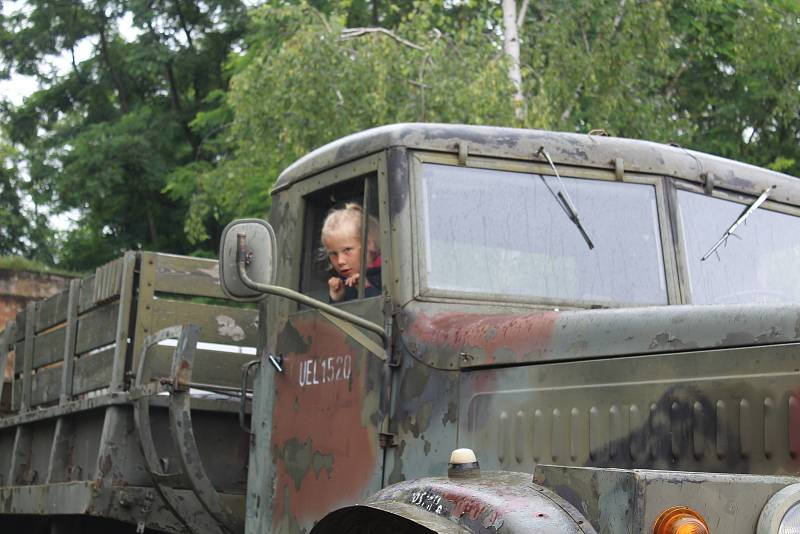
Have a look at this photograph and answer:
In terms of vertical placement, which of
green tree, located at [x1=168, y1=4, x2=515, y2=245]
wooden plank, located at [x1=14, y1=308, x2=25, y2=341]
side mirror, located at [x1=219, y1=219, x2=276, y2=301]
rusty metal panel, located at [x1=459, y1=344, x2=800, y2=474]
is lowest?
rusty metal panel, located at [x1=459, y1=344, x2=800, y2=474]

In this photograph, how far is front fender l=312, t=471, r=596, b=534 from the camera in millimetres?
3377

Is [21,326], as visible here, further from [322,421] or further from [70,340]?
[322,421]

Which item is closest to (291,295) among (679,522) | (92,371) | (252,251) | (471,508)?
(252,251)

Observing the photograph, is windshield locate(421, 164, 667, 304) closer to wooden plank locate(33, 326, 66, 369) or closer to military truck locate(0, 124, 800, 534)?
military truck locate(0, 124, 800, 534)

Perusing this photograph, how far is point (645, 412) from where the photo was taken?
3736mm

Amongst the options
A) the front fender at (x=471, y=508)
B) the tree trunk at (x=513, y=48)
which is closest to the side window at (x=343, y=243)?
the front fender at (x=471, y=508)

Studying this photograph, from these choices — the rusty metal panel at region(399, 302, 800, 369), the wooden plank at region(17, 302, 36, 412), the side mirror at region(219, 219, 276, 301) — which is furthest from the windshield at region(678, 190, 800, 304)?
the wooden plank at region(17, 302, 36, 412)

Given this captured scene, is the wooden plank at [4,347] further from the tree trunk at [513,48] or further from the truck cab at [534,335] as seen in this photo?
the tree trunk at [513,48]

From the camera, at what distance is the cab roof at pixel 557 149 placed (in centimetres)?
473

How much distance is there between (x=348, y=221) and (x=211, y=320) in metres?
1.92

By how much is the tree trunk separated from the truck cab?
34.6ft

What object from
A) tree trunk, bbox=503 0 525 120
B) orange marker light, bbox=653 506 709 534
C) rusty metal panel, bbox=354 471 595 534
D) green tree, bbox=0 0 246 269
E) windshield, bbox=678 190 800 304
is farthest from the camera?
green tree, bbox=0 0 246 269

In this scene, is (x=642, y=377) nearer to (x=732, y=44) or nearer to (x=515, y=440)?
(x=515, y=440)

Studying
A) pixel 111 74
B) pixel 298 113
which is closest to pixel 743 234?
pixel 298 113
